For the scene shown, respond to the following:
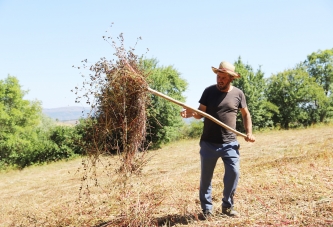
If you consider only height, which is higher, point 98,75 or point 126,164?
point 98,75

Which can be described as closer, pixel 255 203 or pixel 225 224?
pixel 225 224

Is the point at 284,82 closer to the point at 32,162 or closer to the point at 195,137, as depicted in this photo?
the point at 195,137

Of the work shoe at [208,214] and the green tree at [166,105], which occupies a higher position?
the green tree at [166,105]

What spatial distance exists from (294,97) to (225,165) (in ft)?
94.6

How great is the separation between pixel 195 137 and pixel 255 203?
79.4ft

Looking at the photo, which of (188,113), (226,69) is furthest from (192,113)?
(226,69)

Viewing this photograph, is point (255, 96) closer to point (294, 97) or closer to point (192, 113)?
point (294, 97)

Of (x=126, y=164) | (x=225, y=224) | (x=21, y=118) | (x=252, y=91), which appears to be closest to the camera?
(x=225, y=224)

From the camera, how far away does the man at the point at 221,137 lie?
4.08 meters

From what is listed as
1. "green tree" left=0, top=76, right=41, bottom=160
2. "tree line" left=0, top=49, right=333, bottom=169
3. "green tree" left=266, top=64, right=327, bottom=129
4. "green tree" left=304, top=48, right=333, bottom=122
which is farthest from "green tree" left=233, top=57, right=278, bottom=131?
"green tree" left=0, top=76, right=41, bottom=160

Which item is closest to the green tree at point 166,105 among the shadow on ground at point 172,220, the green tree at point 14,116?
the green tree at point 14,116

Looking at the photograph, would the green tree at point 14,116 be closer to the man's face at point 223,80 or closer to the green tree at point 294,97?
the green tree at point 294,97

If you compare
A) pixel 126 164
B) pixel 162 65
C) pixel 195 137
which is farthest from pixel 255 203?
pixel 195 137

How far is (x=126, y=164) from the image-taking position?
4281 millimetres
